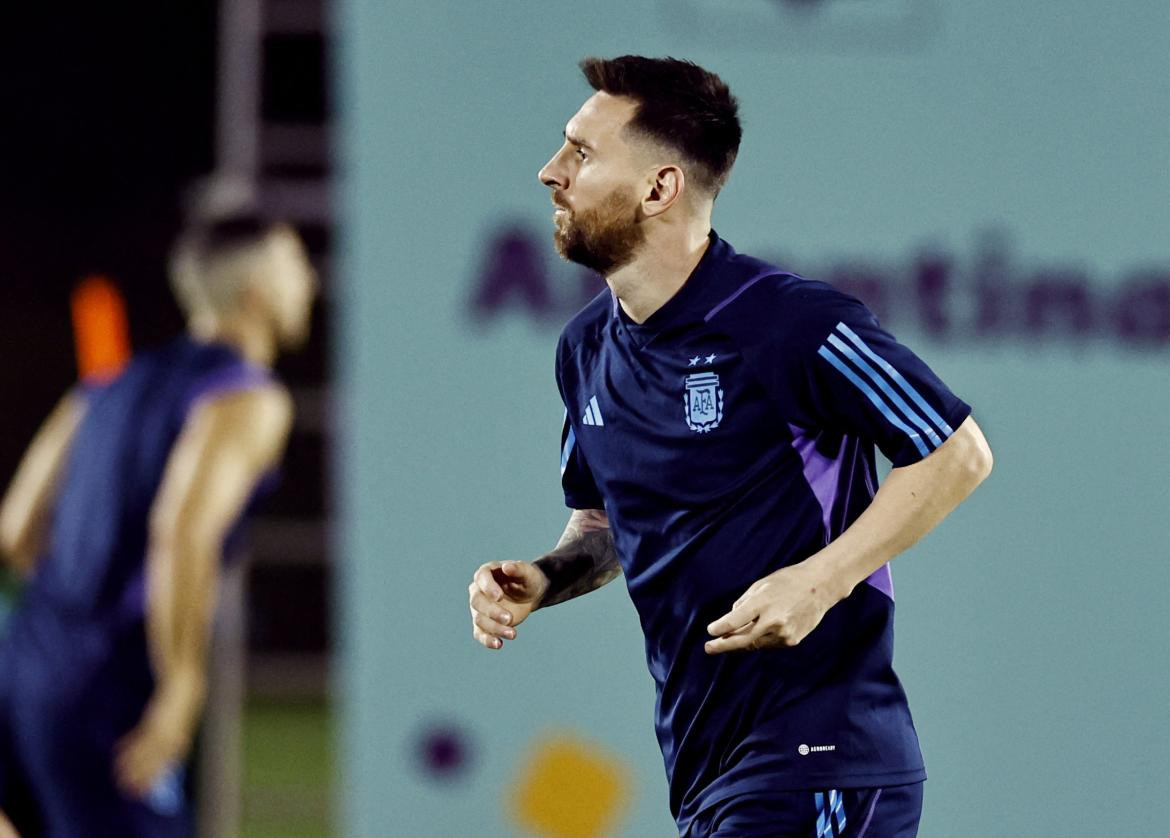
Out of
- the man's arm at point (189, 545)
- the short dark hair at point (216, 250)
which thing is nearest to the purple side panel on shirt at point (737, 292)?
the man's arm at point (189, 545)

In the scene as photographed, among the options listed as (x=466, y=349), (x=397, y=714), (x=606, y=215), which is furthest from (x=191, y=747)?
A: (x=606, y=215)

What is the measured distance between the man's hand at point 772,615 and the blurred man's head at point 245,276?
11.6 ft

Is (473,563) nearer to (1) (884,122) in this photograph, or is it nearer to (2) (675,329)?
(1) (884,122)

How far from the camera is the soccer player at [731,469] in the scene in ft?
9.93

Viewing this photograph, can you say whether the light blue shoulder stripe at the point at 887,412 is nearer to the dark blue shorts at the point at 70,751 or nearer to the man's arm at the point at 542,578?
the man's arm at the point at 542,578

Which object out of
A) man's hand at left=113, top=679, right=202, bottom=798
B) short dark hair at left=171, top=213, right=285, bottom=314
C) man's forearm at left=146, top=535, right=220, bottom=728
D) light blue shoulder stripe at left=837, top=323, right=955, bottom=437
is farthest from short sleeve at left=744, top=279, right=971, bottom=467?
short dark hair at left=171, top=213, right=285, bottom=314

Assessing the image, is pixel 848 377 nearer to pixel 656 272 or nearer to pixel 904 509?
pixel 904 509

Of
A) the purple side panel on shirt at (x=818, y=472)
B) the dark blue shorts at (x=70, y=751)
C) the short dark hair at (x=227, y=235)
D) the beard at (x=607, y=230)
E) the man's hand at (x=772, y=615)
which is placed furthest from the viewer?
the short dark hair at (x=227, y=235)

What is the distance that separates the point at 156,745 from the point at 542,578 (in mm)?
2745

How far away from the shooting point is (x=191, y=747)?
7270 mm

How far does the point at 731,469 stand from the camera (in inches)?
124

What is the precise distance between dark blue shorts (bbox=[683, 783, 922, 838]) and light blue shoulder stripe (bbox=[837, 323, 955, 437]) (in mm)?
603

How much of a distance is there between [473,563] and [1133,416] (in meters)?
2.24

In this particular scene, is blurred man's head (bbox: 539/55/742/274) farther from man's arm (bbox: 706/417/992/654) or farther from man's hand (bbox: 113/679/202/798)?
man's hand (bbox: 113/679/202/798)
